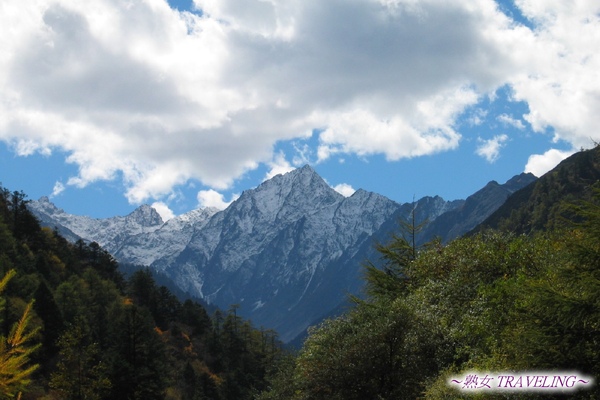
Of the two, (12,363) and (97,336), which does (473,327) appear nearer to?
(12,363)

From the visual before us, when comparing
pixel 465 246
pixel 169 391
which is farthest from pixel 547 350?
pixel 169 391

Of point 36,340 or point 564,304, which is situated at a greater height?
point 36,340

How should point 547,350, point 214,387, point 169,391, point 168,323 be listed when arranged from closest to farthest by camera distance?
1. point 547,350
2. point 169,391
3. point 214,387
4. point 168,323

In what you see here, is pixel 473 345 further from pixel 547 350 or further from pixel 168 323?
pixel 168 323

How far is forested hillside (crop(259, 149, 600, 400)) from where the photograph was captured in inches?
600

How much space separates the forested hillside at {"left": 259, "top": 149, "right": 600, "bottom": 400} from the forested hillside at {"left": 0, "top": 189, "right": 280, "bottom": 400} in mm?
13426

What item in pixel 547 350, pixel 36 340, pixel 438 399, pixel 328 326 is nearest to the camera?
pixel 547 350

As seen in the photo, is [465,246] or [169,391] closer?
[465,246]

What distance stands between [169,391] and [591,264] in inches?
2534

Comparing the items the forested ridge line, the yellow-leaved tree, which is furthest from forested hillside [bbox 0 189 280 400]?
the forested ridge line

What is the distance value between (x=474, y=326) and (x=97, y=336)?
216ft

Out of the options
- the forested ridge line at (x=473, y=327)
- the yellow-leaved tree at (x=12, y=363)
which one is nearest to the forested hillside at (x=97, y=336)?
the yellow-leaved tree at (x=12, y=363)

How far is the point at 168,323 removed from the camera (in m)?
115

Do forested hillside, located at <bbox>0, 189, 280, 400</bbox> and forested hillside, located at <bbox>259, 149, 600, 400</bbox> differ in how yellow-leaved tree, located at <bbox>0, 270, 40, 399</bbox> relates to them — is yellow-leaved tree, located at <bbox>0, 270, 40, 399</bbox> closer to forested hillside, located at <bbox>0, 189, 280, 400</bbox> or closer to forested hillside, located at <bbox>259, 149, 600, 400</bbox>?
forested hillside, located at <bbox>0, 189, 280, 400</bbox>
